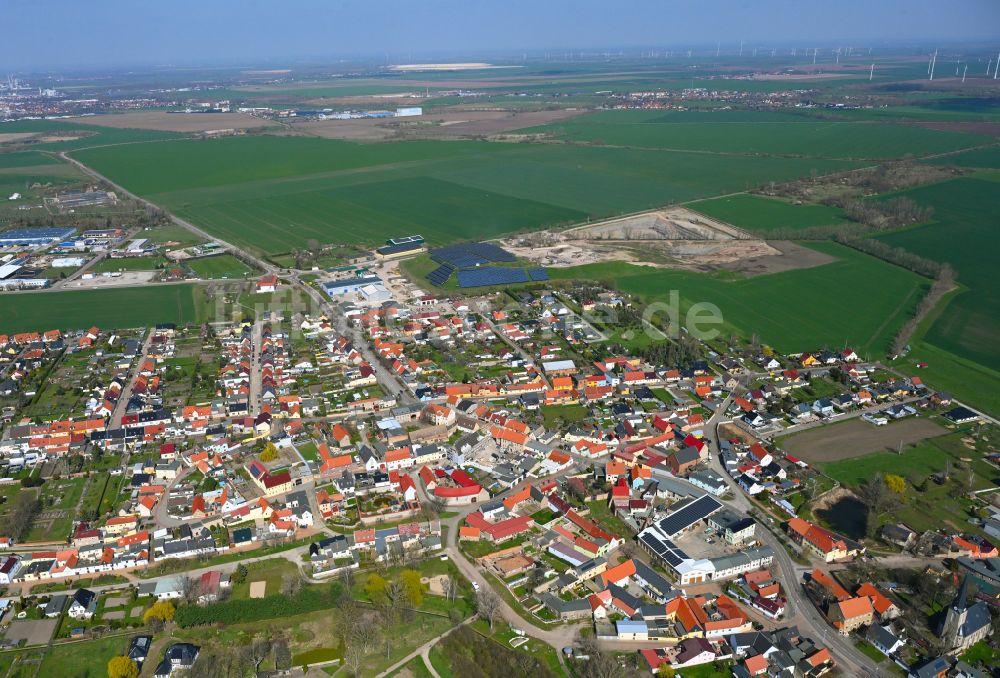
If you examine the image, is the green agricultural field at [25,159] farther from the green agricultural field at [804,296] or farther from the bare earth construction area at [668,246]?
the green agricultural field at [804,296]

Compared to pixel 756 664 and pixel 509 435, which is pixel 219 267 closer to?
pixel 509 435

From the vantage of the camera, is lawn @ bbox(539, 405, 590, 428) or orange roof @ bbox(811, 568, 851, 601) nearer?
orange roof @ bbox(811, 568, 851, 601)

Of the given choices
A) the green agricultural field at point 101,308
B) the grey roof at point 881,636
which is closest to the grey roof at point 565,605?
the grey roof at point 881,636

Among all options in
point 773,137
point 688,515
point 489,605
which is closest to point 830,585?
point 688,515

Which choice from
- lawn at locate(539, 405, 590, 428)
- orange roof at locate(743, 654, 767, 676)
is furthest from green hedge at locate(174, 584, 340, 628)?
lawn at locate(539, 405, 590, 428)

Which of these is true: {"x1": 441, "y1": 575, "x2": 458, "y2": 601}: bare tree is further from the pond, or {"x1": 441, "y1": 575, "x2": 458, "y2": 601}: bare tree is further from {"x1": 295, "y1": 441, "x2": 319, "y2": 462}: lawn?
the pond

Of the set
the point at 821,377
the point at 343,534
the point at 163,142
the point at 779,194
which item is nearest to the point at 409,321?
the point at 343,534
